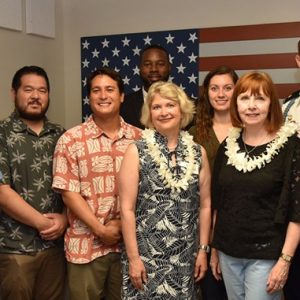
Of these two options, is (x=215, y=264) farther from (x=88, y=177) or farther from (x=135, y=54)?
(x=135, y=54)

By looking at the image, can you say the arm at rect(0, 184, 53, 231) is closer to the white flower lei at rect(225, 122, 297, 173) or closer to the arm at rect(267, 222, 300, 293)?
the white flower lei at rect(225, 122, 297, 173)

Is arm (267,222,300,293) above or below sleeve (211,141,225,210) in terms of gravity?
below

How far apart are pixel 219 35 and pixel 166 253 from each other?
2.44m

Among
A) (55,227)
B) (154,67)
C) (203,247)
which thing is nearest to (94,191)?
(55,227)

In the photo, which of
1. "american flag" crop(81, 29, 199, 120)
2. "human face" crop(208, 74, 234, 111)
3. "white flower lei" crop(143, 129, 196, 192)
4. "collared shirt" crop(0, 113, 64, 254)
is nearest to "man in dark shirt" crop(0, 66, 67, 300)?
"collared shirt" crop(0, 113, 64, 254)

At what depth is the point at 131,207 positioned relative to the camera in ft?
7.46

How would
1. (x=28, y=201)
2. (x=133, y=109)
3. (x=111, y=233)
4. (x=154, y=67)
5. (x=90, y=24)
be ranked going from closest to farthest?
(x=111, y=233)
(x=28, y=201)
(x=133, y=109)
(x=154, y=67)
(x=90, y=24)

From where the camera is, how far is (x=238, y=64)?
13.3ft

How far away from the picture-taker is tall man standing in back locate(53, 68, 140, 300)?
8.23 ft

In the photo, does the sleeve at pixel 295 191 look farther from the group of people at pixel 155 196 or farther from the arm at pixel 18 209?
the arm at pixel 18 209

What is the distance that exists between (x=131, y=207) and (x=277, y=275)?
2.49ft

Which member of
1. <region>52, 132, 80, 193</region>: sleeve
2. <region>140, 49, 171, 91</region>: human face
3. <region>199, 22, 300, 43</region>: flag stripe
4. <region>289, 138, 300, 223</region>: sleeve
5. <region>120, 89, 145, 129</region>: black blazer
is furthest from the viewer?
<region>199, 22, 300, 43</region>: flag stripe

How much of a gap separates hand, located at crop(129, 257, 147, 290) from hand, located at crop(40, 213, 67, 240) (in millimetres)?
560

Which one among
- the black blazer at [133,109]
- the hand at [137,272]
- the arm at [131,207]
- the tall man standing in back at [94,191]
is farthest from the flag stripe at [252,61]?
the hand at [137,272]
